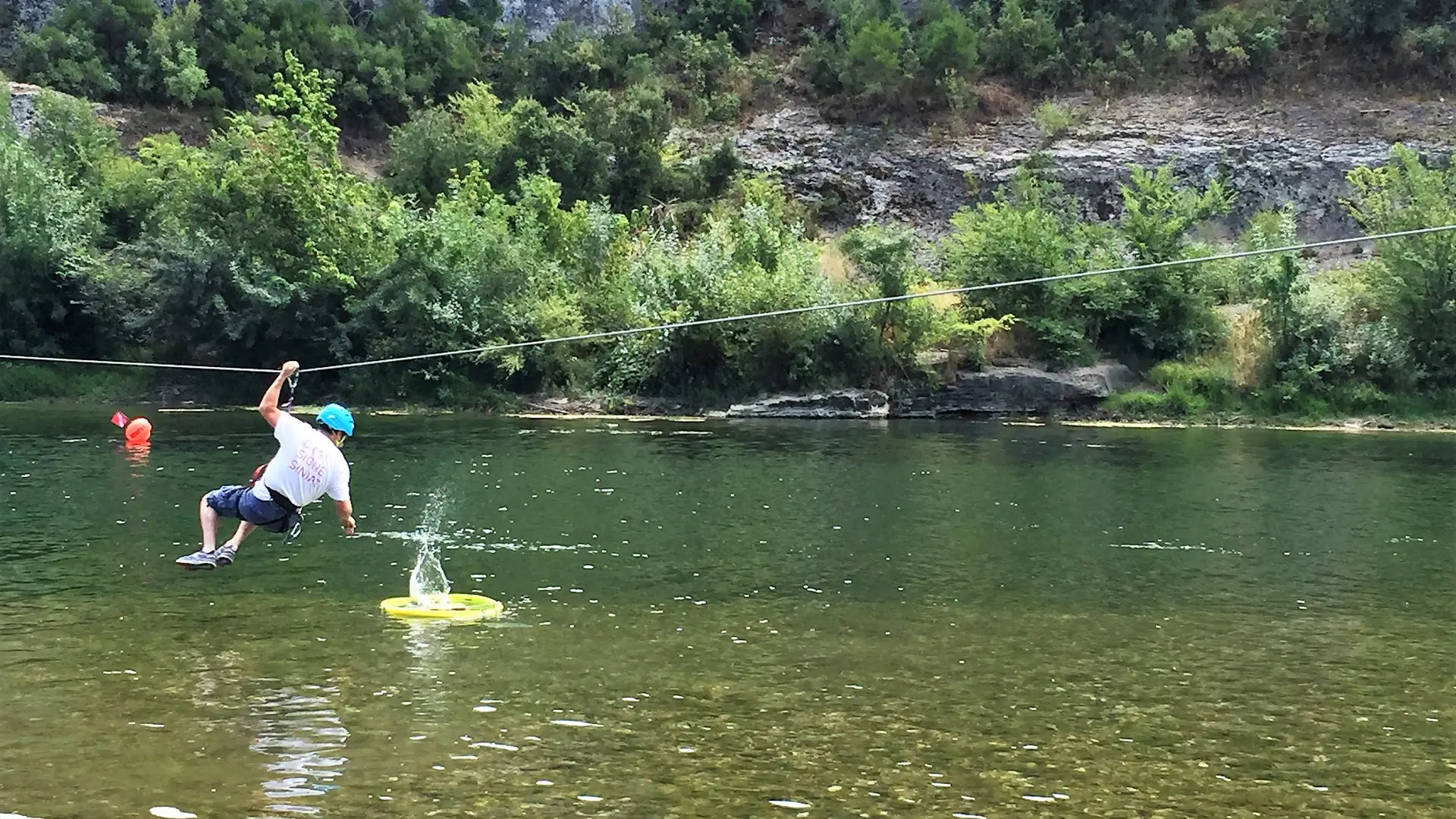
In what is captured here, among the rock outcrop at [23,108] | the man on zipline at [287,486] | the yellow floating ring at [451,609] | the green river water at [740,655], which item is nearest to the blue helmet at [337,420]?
the man on zipline at [287,486]

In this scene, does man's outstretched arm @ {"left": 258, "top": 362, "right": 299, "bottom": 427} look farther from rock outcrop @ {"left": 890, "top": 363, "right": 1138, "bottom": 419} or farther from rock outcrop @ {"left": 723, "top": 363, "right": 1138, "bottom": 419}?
rock outcrop @ {"left": 890, "top": 363, "right": 1138, "bottom": 419}

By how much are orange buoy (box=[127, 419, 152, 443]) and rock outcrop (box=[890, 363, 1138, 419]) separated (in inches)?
1008

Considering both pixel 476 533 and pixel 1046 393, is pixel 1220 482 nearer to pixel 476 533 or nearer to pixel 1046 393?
pixel 476 533

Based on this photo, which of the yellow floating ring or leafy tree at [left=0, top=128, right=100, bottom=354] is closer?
the yellow floating ring

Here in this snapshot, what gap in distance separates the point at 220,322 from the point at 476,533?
3348 cm

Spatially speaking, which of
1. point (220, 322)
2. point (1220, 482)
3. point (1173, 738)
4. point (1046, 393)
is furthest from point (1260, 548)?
point (220, 322)

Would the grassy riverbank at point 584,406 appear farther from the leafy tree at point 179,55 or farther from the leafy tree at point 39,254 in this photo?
the leafy tree at point 179,55

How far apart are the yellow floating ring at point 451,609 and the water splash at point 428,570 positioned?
4.2 inches

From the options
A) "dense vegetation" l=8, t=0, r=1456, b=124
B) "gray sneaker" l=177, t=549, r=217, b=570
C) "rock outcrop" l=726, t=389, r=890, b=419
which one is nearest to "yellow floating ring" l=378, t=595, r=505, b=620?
"gray sneaker" l=177, t=549, r=217, b=570

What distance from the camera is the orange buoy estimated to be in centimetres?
3056

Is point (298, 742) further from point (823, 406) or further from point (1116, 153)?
point (1116, 153)

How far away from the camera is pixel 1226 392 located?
50281 mm

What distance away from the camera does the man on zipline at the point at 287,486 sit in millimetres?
13289

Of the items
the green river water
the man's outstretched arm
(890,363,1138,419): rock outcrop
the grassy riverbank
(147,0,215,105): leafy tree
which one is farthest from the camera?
(147,0,215,105): leafy tree
